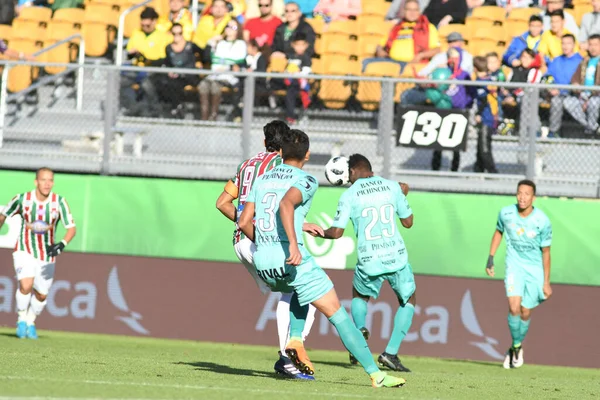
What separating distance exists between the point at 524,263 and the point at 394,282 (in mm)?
2570

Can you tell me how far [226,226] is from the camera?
1581 centimetres

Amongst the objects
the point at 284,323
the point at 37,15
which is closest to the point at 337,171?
the point at 284,323

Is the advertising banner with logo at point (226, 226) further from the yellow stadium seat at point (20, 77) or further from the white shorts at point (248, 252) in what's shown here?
the white shorts at point (248, 252)

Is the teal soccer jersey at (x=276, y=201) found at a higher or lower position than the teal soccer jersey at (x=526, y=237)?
higher

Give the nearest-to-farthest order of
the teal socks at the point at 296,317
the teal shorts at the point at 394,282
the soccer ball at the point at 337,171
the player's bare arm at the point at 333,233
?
the teal socks at the point at 296,317, the player's bare arm at the point at 333,233, the teal shorts at the point at 394,282, the soccer ball at the point at 337,171

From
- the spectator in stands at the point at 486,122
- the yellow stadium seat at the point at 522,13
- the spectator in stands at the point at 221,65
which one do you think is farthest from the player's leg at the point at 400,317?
the yellow stadium seat at the point at 522,13

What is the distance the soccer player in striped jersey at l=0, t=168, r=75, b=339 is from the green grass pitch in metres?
0.44

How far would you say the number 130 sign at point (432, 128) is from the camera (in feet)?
48.3

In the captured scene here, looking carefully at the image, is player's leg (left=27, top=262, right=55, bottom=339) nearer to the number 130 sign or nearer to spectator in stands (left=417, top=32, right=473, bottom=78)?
the number 130 sign

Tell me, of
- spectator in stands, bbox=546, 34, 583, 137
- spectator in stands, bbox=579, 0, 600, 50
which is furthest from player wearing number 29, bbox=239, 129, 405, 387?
spectator in stands, bbox=579, 0, 600, 50

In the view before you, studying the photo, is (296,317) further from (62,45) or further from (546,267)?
(62,45)

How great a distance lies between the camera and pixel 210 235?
15.8 m

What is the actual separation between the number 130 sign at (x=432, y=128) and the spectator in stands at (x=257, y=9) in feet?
15.5

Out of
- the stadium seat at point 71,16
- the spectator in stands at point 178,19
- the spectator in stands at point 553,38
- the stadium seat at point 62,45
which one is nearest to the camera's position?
the spectator in stands at point 553,38
